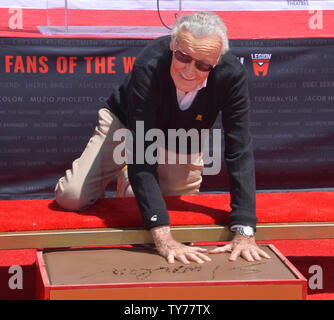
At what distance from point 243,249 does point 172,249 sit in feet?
0.96

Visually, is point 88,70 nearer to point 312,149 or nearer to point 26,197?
point 26,197

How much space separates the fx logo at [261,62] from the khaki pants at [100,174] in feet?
4.39

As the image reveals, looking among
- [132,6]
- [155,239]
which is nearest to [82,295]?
[155,239]

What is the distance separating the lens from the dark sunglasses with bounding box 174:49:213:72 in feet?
8.25

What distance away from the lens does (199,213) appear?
295 centimetres

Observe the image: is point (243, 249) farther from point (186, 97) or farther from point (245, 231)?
point (186, 97)

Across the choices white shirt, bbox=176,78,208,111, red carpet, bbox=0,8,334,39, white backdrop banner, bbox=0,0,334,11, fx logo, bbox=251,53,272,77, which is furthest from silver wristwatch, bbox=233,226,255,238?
white backdrop banner, bbox=0,0,334,11

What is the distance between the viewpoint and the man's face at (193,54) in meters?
2.48

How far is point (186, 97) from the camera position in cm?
279

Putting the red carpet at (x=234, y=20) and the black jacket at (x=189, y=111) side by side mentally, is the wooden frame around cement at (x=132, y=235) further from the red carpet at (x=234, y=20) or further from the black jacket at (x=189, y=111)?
the red carpet at (x=234, y=20)

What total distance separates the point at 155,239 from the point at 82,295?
472 millimetres

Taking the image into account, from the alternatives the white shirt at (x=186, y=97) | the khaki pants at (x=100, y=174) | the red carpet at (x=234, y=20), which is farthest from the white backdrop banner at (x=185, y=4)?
the white shirt at (x=186, y=97)

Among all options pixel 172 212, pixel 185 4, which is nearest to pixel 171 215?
pixel 172 212

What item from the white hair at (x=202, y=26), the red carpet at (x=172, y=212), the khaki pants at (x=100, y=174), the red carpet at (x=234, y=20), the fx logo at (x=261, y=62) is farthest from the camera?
the red carpet at (x=234, y=20)
